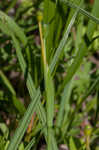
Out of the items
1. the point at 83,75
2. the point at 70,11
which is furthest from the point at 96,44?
the point at 70,11

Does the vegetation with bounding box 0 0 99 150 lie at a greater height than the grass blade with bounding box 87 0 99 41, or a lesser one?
lesser

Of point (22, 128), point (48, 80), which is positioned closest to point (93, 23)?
point (48, 80)

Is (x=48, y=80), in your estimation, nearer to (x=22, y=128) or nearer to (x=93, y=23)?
(x=22, y=128)

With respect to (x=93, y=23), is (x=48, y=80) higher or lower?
lower

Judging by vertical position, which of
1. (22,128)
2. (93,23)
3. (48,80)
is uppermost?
(93,23)

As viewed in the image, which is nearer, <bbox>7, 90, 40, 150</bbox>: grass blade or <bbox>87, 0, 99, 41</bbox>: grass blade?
<bbox>7, 90, 40, 150</bbox>: grass blade

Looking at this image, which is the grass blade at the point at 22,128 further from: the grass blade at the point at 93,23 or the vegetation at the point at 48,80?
the grass blade at the point at 93,23

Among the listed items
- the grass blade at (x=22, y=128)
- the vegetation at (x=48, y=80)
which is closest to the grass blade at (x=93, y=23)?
the vegetation at (x=48, y=80)

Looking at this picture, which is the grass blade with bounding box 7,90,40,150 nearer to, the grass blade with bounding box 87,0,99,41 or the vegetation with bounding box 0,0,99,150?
the vegetation with bounding box 0,0,99,150

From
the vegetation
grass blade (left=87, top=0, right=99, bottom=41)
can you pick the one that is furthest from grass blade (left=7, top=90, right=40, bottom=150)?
grass blade (left=87, top=0, right=99, bottom=41)

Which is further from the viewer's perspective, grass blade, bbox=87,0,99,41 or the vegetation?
grass blade, bbox=87,0,99,41

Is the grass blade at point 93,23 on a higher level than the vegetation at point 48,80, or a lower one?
higher
